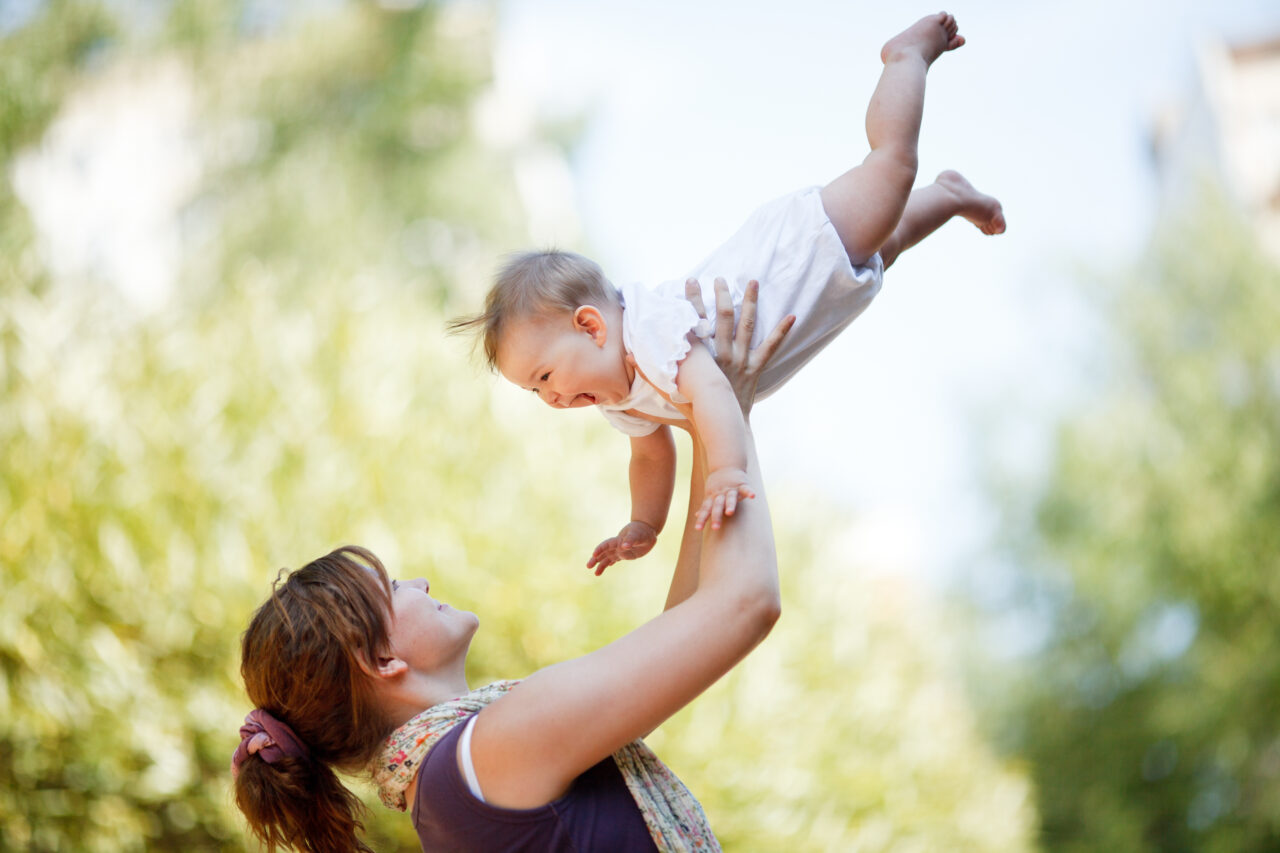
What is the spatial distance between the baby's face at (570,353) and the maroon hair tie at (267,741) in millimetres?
560

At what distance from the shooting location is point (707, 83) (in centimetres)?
681

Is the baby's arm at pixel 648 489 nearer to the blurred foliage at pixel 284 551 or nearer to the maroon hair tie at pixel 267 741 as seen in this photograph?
the maroon hair tie at pixel 267 741

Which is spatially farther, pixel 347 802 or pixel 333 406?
pixel 333 406

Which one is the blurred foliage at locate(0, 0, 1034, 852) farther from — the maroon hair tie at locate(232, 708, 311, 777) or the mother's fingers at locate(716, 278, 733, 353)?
the mother's fingers at locate(716, 278, 733, 353)

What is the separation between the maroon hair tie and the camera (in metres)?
1.37

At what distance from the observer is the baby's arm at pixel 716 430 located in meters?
1.20

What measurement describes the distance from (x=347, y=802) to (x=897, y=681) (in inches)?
178

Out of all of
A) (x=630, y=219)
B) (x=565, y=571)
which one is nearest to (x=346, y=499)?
(x=565, y=571)

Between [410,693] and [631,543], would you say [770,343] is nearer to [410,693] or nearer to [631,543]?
[631,543]

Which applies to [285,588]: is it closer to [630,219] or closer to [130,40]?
[130,40]

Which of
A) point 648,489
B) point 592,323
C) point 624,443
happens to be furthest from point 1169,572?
point 592,323

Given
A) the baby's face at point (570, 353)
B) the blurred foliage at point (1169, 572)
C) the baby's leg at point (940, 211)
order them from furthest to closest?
1. the blurred foliage at point (1169, 572)
2. the baby's leg at point (940, 211)
3. the baby's face at point (570, 353)

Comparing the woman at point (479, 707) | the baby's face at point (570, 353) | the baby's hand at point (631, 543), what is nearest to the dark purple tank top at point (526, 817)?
the woman at point (479, 707)

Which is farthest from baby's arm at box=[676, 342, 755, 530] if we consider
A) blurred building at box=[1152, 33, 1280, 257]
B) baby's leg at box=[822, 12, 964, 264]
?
blurred building at box=[1152, 33, 1280, 257]
